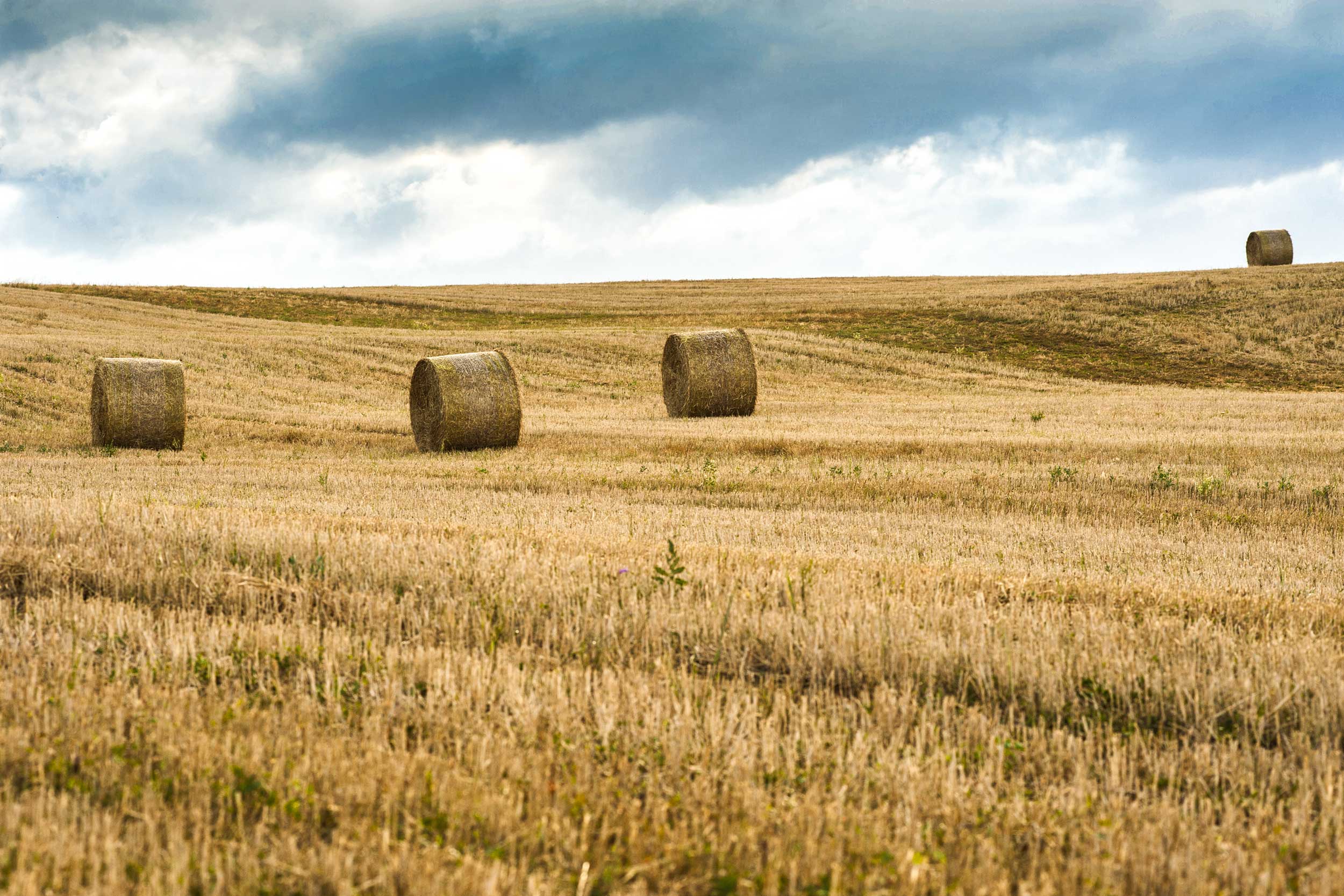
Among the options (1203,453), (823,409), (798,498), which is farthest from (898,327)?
(798,498)

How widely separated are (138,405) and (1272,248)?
60853mm

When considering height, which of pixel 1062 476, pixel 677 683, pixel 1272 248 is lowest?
pixel 1062 476

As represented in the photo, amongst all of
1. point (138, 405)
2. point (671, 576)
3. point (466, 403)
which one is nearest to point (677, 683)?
point (671, 576)

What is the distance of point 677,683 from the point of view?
4.83m

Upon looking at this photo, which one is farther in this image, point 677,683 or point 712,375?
point 712,375

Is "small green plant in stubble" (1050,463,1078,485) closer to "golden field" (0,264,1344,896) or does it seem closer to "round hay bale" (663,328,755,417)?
"golden field" (0,264,1344,896)

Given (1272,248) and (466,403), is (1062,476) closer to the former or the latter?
(466,403)

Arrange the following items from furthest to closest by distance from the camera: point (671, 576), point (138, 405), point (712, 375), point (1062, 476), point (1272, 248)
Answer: point (1272, 248) < point (712, 375) < point (138, 405) < point (1062, 476) < point (671, 576)

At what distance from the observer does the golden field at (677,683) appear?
10.6ft

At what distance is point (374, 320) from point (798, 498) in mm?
46358

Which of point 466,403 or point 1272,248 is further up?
point 1272,248

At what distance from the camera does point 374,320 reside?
5534 cm

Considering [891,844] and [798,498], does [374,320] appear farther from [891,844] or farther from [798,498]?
[891,844]

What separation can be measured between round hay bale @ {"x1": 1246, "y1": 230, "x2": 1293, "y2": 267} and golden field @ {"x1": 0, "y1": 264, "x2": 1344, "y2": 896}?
53802 millimetres
